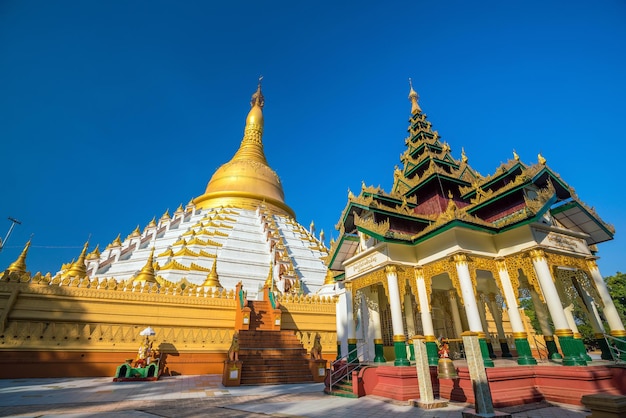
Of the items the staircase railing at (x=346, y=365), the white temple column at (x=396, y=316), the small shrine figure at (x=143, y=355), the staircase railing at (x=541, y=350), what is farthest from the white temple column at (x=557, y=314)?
the small shrine figure at (x=143, y=355)

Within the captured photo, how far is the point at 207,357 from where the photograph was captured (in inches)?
547

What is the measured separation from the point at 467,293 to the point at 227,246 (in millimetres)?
21782

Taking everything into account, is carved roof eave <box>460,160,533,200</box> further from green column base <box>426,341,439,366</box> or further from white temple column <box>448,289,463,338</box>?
green column base <box>426,341,439,366</box>

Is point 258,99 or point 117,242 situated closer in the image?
point 117,242

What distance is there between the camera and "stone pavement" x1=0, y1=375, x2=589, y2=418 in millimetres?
6293

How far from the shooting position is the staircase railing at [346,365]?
31.4 feet

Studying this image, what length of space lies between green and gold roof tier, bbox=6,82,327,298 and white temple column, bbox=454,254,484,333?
1411cm

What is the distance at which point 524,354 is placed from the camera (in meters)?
8.12

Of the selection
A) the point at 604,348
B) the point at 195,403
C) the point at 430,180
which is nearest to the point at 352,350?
the point at 195,403

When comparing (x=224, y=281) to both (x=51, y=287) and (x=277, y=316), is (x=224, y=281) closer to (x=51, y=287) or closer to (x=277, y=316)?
(x=277, y=316)

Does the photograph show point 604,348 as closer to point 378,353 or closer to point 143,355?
point 378,353

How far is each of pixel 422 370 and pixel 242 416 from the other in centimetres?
420

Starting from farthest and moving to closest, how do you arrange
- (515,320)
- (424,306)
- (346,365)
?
1. (346,365)
2. (424,306)
3. (515,320)

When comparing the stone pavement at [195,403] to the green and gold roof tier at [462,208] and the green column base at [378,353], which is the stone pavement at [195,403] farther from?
the green and gold roof tier at [462,208]
